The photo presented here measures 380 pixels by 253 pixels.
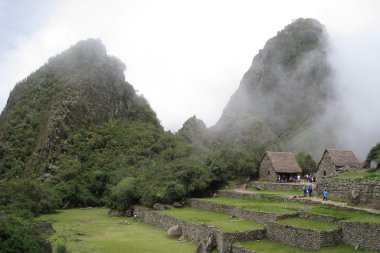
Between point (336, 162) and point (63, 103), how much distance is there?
4524cm

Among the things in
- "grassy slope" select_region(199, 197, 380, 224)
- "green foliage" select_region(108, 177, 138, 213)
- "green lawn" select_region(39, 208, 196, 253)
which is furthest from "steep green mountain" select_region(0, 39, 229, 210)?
"grassy slope" select_region(199, 197, 380, 224)

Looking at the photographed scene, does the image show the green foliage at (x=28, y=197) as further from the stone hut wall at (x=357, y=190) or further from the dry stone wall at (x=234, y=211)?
the stone hut wall at (x=357, y=190)

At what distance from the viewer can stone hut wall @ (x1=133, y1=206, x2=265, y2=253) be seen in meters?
21.2

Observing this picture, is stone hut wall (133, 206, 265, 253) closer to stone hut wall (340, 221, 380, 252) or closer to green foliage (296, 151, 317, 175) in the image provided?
stone hut wall (340, 221, 380, 252)

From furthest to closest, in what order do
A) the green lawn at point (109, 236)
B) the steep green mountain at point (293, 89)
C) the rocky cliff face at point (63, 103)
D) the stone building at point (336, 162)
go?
the steep green mountain at point (293, 89) < the rocky cliff face at point (63, 103) < the stone building at point (336, 162) < the green lawn at point (109, 236)

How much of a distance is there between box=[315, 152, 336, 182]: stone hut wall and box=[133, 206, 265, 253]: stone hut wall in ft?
37.5

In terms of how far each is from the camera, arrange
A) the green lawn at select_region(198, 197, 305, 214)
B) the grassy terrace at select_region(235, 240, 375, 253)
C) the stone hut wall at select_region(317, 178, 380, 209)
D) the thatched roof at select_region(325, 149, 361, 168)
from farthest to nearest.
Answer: the thatched roof at select_region(325, 149, 361, 168), the green lawn at select_region(198, 197, 305, 214), the stone hut wall at select_region(317, 178, 380, 209), the grassy terrace at select_region(235, 240, 375, 253)

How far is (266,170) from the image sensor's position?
37875 millimetres

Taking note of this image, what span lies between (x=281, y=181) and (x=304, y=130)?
46.6 m

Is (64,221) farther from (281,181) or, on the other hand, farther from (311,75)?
(311,75)

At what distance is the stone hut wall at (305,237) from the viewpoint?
61.2ft

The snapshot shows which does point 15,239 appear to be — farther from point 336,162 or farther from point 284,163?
point 284,163

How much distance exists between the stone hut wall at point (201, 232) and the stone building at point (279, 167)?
11.0m

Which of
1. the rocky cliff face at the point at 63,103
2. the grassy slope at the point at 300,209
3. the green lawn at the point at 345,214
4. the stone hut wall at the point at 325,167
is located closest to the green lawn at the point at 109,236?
the grassy slope at the point at 300,209
